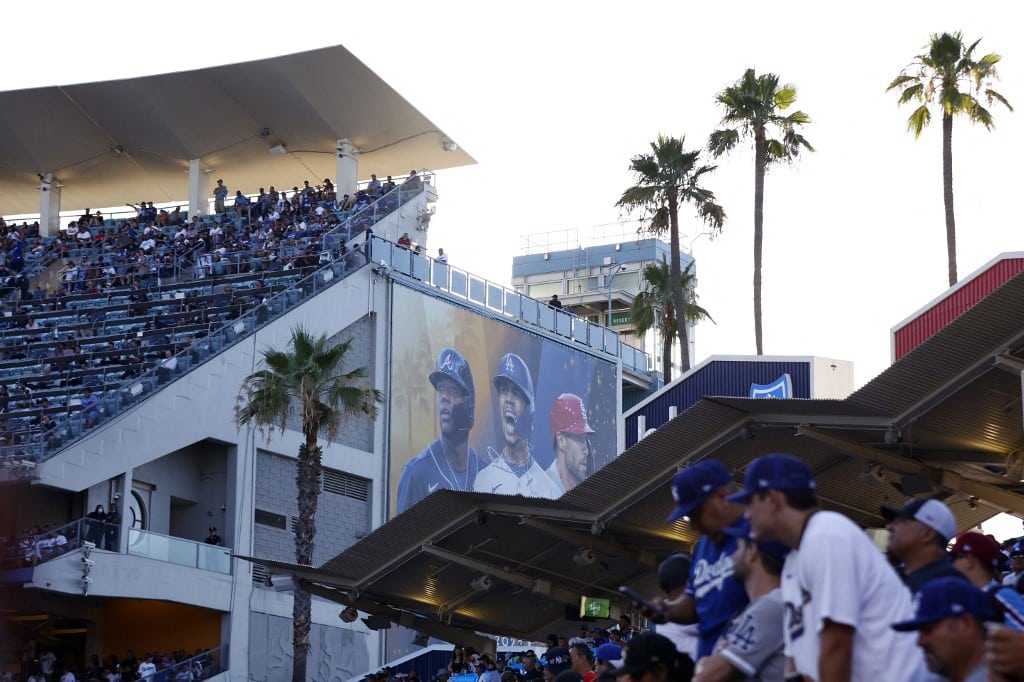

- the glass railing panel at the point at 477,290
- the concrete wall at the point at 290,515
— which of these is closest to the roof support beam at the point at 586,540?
the concrete wall at the point at 290,515

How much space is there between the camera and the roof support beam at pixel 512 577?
19484mm

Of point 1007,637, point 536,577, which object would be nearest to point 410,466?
point 536,577

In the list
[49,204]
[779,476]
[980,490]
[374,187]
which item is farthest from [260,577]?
[779,476]

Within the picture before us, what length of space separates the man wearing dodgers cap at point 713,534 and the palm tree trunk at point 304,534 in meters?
25.9

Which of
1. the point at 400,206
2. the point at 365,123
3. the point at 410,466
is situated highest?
the point at 365,123

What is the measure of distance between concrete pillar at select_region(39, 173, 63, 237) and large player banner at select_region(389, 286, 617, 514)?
15.5m

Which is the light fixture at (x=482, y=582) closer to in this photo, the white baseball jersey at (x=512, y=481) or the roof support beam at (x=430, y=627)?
the roof support beam at (x=430, y=627)

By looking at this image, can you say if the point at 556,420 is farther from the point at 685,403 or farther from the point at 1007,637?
the point at 1007,637

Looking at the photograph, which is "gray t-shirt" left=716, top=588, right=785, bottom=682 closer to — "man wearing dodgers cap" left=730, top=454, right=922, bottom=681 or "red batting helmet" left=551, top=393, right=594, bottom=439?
"man wearing dodgers cap" left=730, top=454, right=922, bottom=681

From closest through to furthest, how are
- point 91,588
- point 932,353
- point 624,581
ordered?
point 932,353
point 624,581
point 91,588

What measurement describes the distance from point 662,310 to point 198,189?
54.0 feet

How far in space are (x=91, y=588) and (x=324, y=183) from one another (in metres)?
19.1

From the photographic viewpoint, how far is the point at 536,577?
66.2 ft

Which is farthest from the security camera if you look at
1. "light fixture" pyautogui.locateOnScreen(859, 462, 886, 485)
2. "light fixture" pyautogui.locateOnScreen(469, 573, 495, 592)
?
"light fixture" pyautogui.locateOnScreen(859, 462, 886, 485)
